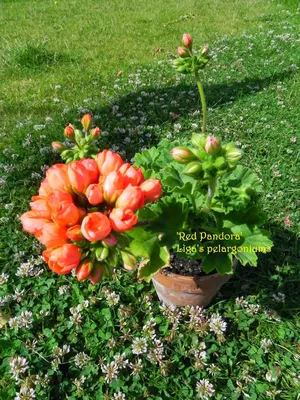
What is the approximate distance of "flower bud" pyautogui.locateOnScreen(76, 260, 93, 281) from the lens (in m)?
1.33

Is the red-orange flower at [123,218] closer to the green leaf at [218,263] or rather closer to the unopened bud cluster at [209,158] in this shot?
the unopened bud cluster at [209,158]

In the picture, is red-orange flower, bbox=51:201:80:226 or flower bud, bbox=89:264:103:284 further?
flower bud, bbox=89:264:103:284

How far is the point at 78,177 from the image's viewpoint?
4.19 ft

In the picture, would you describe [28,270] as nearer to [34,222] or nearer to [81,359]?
[81,359]

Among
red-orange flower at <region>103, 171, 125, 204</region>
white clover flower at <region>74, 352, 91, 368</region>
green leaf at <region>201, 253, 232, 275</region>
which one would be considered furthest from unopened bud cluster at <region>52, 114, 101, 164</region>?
white clover flower at <region>74, 352, 91, 368</region>

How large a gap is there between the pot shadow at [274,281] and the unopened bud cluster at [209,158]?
51.8 inches

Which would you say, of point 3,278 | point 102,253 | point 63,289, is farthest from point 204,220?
point 3,278

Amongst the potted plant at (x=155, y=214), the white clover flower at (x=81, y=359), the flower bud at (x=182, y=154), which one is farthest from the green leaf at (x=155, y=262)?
Result: the white clover flower at (x=81, y=359)

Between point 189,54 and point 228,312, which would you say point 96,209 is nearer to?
point 189,54

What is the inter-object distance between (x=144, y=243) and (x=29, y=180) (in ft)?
6.40

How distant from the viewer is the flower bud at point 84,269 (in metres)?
1.33

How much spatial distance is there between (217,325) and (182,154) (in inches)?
50.1

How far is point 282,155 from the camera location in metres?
3.75

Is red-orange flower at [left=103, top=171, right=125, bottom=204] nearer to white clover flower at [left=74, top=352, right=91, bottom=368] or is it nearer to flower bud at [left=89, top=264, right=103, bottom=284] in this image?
flower bud at [left=89, top=264, right=103, bottom=284]
